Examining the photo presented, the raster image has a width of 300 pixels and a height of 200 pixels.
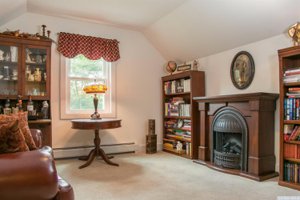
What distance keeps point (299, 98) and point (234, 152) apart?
112 centimetres

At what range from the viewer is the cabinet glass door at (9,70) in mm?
3572

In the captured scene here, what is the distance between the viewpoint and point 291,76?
273 centimetres

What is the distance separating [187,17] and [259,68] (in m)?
1.35

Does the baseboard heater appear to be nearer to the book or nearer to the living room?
the living room

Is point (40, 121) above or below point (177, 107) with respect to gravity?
below

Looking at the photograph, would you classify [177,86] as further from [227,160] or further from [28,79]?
[28,79]

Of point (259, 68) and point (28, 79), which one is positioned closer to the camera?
point (259, 68)

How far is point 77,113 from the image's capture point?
430 centimetres

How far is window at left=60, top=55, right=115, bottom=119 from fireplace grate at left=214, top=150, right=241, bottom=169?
2111 mm

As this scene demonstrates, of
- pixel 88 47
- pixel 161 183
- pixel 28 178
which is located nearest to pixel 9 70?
pixel 88 47

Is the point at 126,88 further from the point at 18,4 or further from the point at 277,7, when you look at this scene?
the point at 277,7

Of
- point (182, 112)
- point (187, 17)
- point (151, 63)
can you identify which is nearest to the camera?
point (187, 17)

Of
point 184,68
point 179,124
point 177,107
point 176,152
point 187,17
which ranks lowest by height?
point 176,152

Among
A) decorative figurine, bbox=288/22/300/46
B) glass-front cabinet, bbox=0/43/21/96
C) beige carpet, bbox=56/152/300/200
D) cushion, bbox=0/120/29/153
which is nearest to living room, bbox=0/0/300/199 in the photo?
beige carpet, bbox=56/152/300/200
